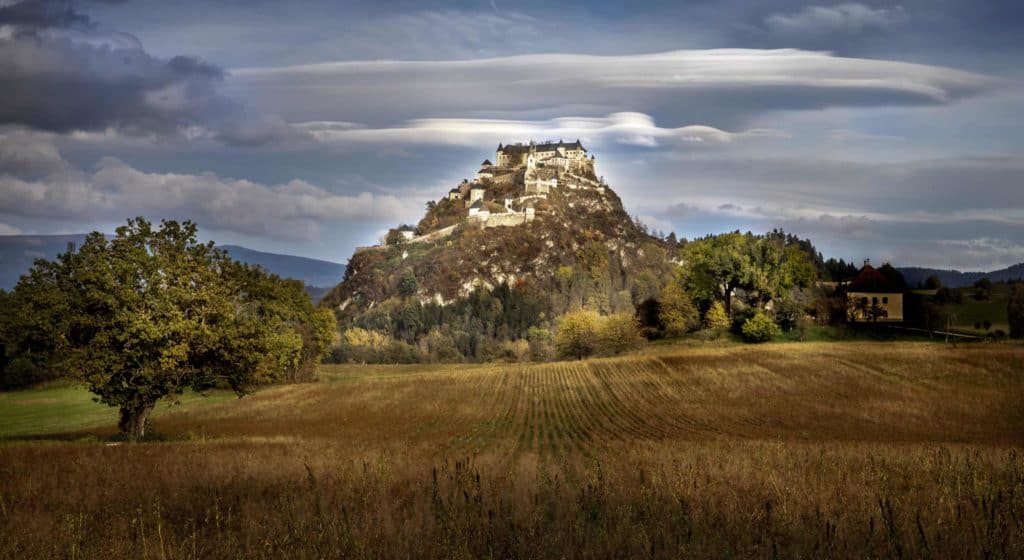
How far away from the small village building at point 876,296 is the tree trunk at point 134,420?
88951 mm

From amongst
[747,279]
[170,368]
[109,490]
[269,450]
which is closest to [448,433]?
[170,368]

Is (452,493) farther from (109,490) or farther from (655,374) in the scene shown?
(655,374)

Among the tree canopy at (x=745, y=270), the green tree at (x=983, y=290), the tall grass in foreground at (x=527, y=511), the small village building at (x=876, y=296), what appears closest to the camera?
the tall grass in foreground at (x=527, y=511)

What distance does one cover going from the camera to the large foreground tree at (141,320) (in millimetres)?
29422

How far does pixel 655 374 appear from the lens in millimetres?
63875

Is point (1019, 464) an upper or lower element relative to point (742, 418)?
upper

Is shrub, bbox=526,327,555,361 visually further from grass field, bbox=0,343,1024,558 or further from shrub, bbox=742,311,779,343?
grass field, bbox=0,343,1024,558

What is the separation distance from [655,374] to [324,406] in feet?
102

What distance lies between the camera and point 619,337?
10200 cm

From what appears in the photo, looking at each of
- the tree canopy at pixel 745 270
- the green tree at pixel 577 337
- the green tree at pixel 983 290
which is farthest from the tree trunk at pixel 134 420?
the green tree at pixel 983 290

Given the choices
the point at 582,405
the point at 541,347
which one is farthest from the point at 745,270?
the point at 541,347

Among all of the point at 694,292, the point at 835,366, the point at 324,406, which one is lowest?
the point at 324,406

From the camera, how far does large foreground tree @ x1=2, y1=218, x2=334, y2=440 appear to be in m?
29.4

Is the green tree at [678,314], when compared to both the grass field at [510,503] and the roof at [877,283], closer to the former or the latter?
the roof at [877,283]
